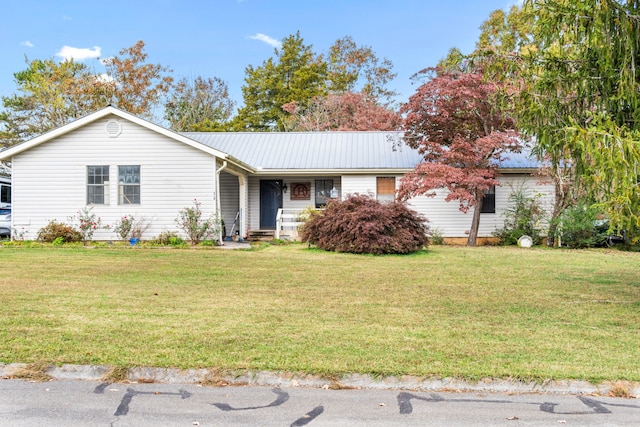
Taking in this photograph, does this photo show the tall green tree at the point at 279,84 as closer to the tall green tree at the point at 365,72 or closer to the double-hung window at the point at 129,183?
the tall green tree at the point at 365,72

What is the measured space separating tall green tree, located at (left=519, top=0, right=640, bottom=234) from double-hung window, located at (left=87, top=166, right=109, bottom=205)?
1386cm

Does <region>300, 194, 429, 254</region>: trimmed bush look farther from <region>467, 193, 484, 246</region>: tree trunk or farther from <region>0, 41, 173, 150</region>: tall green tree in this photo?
<region>0, 41, 173, 150</region>: tall green tree

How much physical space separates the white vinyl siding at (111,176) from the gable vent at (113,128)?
0.34 feet

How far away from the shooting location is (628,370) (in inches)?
181

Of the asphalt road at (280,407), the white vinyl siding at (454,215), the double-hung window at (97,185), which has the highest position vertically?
the double-hung window at (97,185)

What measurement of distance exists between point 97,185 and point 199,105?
22210 mm

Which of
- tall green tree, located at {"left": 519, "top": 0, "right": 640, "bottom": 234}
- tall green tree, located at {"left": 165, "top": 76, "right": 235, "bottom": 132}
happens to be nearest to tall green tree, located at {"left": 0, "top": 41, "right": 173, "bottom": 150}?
tall green tree, located at {"left": 165, "top": 76, "right": 235, "bottom": 132}

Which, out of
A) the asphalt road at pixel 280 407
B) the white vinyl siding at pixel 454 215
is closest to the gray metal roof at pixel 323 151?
the white vinyl siding at pixel 454 215

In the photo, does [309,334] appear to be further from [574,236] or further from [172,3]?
[172,3]

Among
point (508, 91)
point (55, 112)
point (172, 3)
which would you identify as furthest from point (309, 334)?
point (55, 112)

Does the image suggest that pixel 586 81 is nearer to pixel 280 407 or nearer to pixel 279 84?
pixel 280 407

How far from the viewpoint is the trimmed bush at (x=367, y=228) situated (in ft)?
49.8

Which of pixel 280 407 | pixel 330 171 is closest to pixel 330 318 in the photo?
pixel 280 407

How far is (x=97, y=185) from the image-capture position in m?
18.0
